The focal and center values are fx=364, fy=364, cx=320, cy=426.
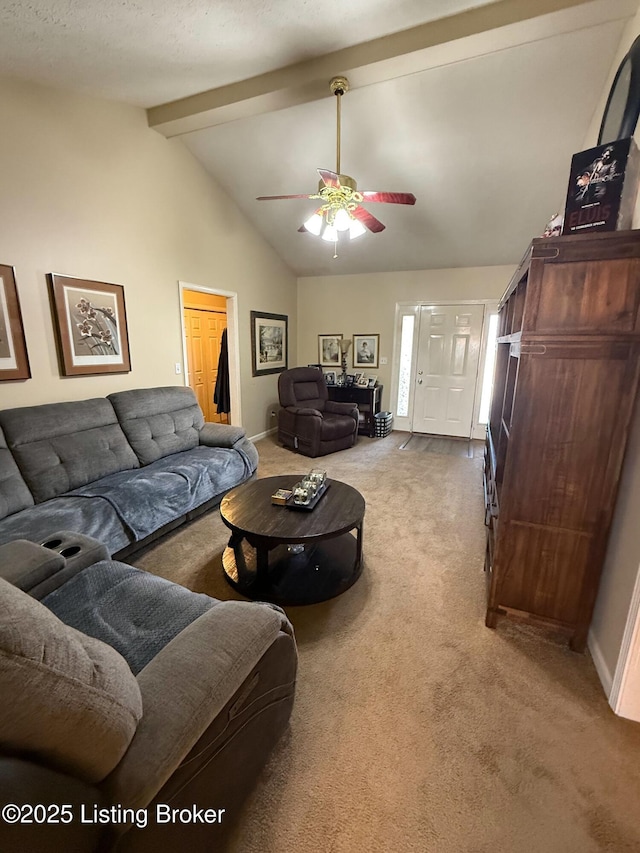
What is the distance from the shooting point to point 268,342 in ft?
17.5

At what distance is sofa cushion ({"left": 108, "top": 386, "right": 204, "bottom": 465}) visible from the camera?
2959 millimetres

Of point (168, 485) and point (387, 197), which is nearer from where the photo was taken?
point (387, 197)

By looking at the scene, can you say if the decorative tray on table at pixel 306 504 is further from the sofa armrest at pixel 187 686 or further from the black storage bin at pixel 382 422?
the black storage bin at pixel 382 422

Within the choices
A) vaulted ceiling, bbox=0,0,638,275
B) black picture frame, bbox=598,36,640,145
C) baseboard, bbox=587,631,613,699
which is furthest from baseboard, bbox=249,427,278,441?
black picture frame, bbox=598,36,640,145

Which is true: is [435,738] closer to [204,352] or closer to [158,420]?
[158,420]

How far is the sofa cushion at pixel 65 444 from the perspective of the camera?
2.29 m

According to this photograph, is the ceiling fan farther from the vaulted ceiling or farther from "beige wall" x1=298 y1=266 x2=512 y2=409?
"beige wall" x1=298 y1=266 x2=512 y2=409

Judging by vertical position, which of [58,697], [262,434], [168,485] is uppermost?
[58,697]

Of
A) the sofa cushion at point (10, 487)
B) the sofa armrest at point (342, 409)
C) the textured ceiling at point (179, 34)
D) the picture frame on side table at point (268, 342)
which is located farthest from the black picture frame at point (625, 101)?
the picture frame on side table at point (268, 342)

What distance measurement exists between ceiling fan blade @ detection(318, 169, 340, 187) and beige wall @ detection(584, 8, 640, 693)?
1.50m

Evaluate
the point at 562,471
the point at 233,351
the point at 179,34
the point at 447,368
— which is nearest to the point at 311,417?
the point at 233,351

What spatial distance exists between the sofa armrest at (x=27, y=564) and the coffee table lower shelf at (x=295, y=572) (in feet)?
3.00

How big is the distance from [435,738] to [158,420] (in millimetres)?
2856

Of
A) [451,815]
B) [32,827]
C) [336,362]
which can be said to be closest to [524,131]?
[336,362]
